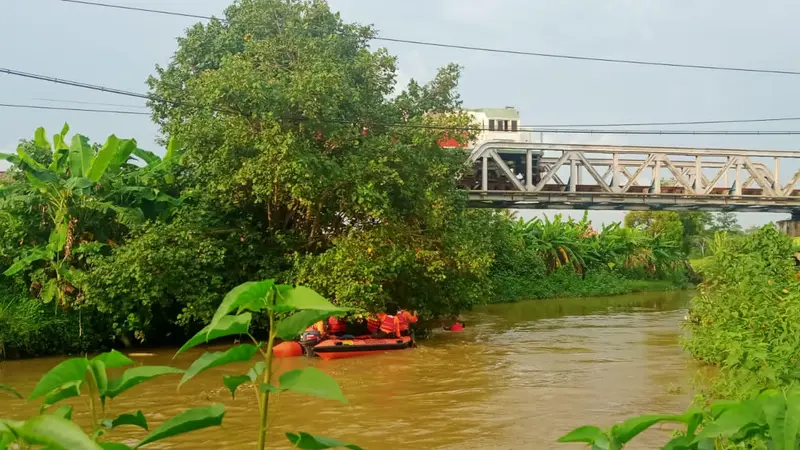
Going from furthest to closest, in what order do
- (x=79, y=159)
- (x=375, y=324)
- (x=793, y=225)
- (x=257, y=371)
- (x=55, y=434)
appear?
(x=793, y=225), (x=375, y=324), (x=79, y=159), (x=257, y=371), (x=55, y=434)

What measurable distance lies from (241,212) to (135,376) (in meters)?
13.8

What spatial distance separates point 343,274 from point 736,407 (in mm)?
11450

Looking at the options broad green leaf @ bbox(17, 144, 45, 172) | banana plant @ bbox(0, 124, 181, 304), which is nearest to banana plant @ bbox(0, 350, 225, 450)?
banana plant @ bbox(0, 124, 181, 304)

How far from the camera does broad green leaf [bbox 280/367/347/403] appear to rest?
1264 mm

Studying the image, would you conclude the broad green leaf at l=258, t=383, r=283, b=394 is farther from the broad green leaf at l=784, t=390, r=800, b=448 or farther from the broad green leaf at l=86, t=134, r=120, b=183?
the broad green leaf at l=86, t=134, r=120, b=183

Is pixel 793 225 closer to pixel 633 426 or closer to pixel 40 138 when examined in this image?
pixel 40 138

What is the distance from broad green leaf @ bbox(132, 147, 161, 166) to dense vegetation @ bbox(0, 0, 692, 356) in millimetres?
26

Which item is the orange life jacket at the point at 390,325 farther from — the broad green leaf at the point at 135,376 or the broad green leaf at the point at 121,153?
the broad green leaf at the point at 135,376

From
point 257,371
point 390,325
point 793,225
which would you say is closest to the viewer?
point 257,371

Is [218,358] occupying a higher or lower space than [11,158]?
lower

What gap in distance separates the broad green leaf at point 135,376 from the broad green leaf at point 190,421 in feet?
0.27

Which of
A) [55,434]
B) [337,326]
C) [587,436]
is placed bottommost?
[337,326]

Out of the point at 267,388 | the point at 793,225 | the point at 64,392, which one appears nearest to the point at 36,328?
the point at 64,392

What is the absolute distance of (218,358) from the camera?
139 centimetres
